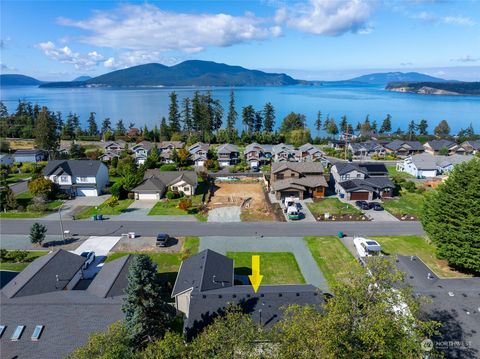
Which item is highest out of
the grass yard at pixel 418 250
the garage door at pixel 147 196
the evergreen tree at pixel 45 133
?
the evergreen tree at pixel 45 133

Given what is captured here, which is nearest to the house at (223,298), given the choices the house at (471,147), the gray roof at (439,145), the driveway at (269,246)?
the driveway at (269,246)

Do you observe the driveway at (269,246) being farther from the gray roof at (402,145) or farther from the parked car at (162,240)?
the gray roof at (402,145)

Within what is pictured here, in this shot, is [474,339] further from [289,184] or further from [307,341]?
[289,184]

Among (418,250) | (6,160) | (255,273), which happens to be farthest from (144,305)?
(6,160)

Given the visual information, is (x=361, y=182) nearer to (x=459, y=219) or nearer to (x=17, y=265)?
(x=459, y=219)

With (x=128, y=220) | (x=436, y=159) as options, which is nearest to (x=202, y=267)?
(x=128, y=220)

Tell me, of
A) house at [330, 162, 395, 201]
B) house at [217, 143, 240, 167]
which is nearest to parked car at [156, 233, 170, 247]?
house at [330, 162, 395, 201]
